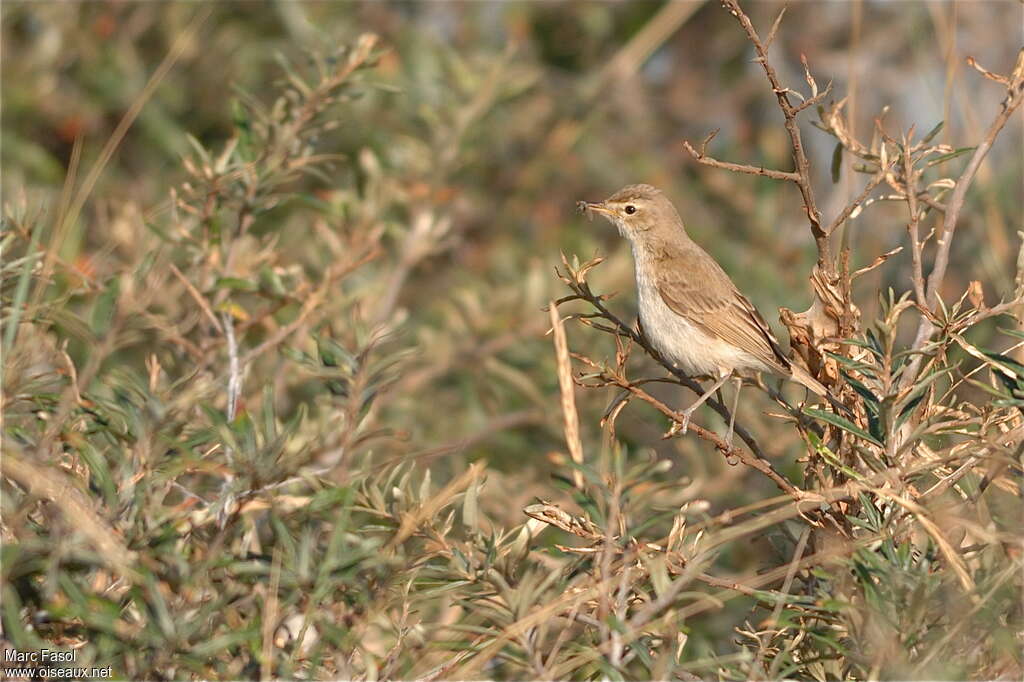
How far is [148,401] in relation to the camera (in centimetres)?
271

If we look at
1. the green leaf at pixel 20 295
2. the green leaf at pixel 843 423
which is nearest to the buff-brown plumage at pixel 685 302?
the green leaf at pixel 843 423

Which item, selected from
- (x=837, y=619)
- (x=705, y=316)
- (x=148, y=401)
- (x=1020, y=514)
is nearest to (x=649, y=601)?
(x=837, y=619)

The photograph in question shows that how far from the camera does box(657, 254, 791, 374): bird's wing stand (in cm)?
441

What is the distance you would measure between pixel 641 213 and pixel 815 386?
179 cm

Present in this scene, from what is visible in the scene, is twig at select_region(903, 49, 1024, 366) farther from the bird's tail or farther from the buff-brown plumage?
the buff-brown plumage

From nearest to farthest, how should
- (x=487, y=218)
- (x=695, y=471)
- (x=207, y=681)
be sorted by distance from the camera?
1. (x=207, y=681)
2. (x=695, y=471)
3. (x=487, y=218)

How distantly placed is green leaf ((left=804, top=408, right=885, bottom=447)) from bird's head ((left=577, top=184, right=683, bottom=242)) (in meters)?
2.20

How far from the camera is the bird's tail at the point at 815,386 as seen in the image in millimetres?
3014

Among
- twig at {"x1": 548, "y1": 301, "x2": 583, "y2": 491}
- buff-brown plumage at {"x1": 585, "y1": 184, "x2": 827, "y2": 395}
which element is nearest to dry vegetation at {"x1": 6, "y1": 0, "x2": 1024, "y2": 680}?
twig at {"x1": 548, "y1": 301, "x2": 583, "y2": 491}

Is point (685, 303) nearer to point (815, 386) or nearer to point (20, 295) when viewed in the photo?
point (815, 386)

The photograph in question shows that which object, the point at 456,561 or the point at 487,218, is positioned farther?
the point at 487,218

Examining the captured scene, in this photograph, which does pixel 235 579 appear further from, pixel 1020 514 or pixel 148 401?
pixel 1020 514

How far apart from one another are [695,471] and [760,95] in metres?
3.61

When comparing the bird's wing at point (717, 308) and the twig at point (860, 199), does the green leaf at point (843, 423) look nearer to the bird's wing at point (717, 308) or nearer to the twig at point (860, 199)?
the twig at point (860, 199)
